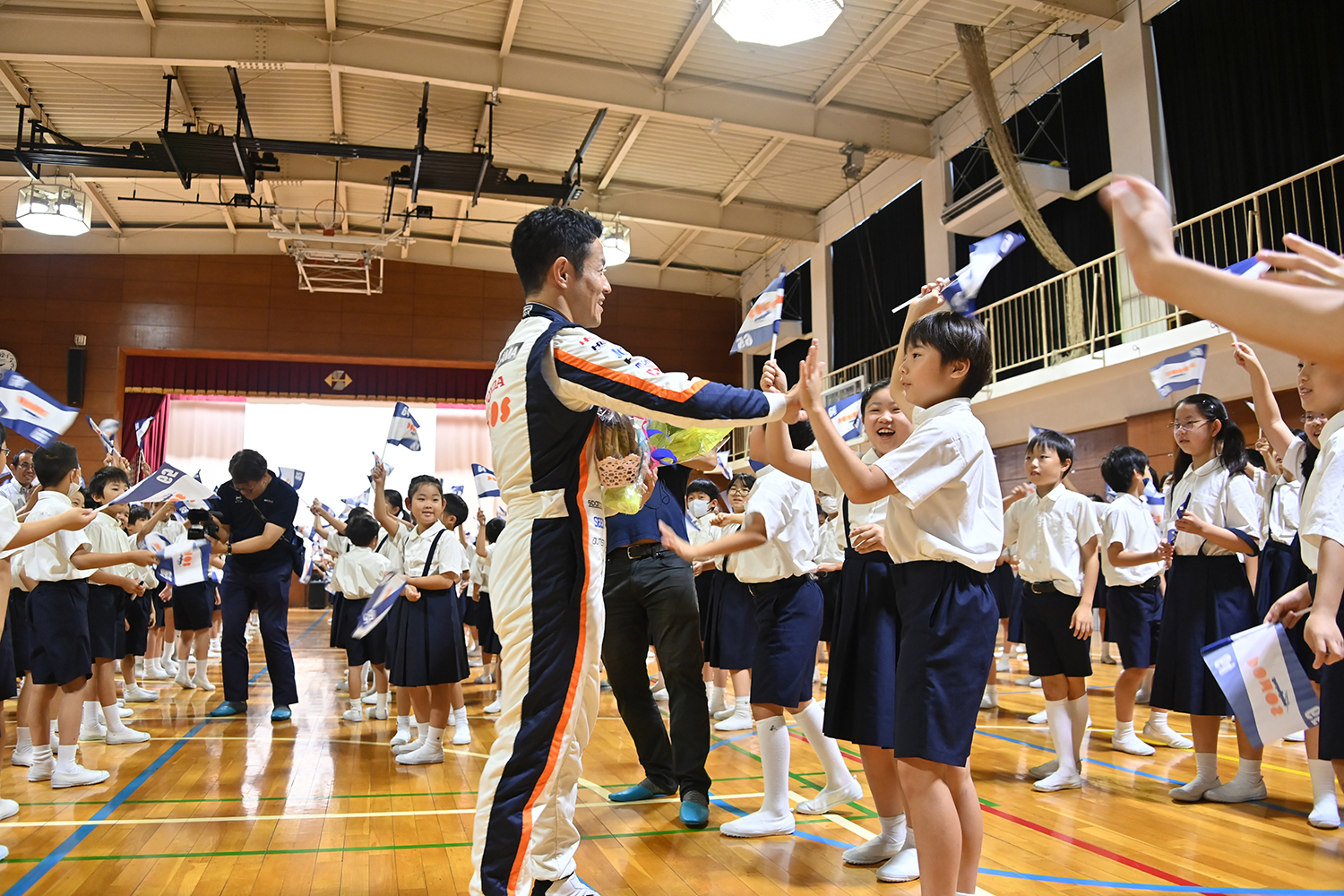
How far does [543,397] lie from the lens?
2129mm

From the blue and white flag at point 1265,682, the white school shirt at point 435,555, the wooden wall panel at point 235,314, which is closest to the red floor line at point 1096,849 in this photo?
the blue and white flag at point 1265,682

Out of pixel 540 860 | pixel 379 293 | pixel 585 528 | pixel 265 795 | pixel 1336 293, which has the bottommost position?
pixel 265 795

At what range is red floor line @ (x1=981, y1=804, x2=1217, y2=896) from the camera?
8.82 ft

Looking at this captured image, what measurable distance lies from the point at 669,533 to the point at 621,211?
11739mm

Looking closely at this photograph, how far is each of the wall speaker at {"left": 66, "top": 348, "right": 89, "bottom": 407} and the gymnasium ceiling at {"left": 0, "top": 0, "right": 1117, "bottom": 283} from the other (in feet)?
8.45

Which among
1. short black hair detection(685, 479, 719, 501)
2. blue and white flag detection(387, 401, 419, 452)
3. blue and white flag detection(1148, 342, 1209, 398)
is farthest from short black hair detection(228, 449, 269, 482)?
blue and white flag detection(1148, 342, 1209, 398)

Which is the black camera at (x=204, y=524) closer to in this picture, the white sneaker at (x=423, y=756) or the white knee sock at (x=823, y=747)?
the white sneaker at (x=423, y=756)

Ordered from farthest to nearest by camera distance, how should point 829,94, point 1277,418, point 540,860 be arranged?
point 829,94 → point 1277,418 → point 540,860

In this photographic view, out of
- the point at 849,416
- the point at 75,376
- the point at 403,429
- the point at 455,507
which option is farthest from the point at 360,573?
the point at 75,376

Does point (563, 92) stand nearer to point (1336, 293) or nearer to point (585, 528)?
point (585, 528)

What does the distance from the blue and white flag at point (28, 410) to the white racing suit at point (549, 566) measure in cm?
199

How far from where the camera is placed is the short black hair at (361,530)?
5.81 meters

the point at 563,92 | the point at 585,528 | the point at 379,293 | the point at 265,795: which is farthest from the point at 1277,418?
the point at 379,293

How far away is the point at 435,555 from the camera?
445 centimetres
